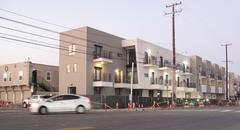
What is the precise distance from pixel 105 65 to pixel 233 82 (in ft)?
271

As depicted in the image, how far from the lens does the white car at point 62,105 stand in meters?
29.0

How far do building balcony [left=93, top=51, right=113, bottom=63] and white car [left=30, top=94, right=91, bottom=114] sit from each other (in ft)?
74.7

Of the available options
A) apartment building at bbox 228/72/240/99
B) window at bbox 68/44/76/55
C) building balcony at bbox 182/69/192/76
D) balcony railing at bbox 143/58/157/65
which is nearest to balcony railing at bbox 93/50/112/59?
window at bbox 68/44/76/55

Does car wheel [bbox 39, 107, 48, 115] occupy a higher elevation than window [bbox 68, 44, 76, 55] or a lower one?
lower

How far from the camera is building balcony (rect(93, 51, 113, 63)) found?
5352cm

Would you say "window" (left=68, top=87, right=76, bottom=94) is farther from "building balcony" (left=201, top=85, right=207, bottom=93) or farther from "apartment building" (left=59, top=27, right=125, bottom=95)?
"building balcony" (left=201, top=85, right=207, bottom=93)

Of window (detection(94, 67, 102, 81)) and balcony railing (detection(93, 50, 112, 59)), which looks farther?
window (detection(94, 67, 102, 81))

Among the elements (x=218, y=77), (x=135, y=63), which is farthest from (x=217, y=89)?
(x=135, y=63)

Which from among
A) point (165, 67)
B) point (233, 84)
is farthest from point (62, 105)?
point (233, 84)

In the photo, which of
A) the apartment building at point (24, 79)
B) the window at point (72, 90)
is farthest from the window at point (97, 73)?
the apartment building at point (24, 79)

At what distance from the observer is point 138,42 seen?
6006cm

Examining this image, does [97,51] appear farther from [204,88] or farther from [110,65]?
[204,88]

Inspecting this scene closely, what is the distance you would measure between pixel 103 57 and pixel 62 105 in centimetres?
2508

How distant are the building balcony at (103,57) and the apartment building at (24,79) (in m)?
11.6
